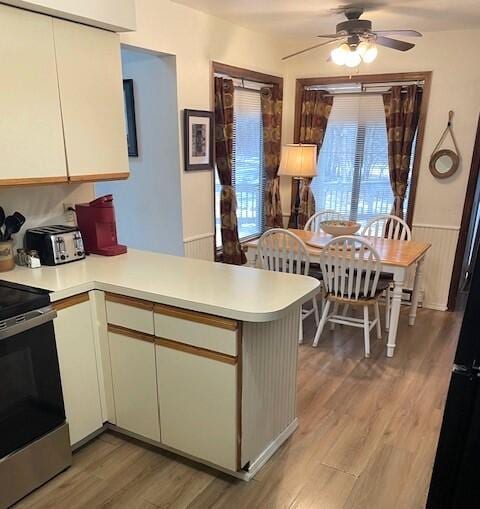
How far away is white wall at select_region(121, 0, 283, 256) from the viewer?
303cm

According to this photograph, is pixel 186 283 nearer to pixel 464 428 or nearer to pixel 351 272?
pixel 464 428

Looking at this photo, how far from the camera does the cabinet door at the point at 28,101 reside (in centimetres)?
198

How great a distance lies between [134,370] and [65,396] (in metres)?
0.34

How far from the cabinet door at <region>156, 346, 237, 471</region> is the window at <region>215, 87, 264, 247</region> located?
7.09 feet

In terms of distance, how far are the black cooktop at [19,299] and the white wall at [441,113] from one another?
140 inches

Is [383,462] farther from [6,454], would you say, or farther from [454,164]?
[454,164]

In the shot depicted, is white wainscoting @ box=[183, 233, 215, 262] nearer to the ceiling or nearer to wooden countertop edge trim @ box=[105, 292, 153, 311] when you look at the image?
wooden countertop edge trim @ box=[105, 292, 153, 311]

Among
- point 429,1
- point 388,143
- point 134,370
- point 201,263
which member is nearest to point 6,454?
point 134,370

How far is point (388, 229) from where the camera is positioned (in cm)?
427

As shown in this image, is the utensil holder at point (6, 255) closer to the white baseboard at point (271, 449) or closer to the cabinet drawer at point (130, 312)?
the cabinet drawer at point (130, 312)

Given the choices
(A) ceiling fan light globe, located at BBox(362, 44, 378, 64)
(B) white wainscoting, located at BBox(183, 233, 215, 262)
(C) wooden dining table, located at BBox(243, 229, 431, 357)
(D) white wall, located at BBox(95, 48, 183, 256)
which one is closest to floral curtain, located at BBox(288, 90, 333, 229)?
(C) wooden dining table, located at BBox(243, 229, 431, 357)

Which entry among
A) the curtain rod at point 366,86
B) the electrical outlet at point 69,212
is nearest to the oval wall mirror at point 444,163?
the curtain rod at point 366,86

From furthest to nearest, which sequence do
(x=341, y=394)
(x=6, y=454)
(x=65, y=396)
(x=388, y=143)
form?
(x=388, y=143) → (x=341, y=394) → (x=65, y=396) → (x=6, y=454)

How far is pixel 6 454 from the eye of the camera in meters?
1.88
